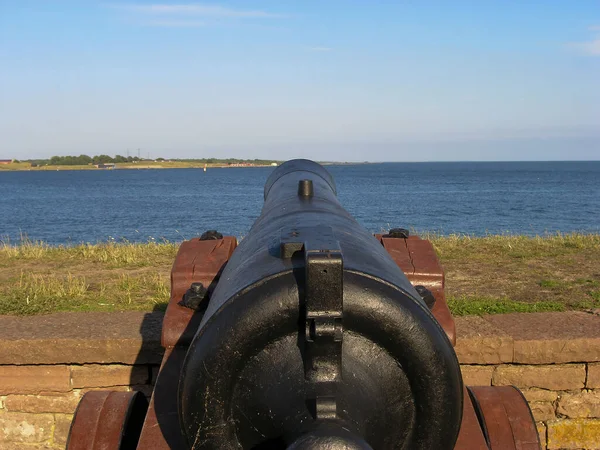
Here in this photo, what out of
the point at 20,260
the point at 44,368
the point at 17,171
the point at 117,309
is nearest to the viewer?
the point at 44,368

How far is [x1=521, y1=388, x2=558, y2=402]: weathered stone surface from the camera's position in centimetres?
473

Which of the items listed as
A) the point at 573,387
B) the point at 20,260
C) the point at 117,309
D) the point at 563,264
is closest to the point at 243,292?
the point at 573,387

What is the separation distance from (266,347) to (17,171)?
637ft

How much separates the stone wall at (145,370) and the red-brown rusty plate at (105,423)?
43.4 inches

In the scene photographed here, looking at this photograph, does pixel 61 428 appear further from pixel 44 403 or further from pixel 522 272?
pixel 522 272

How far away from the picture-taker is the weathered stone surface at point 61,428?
474cm

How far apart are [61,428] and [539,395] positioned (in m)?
3.14

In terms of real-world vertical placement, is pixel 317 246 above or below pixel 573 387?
above

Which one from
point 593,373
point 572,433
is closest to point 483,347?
point 593,373

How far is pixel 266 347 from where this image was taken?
92.3 inches

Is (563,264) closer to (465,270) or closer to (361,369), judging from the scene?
(465,270)

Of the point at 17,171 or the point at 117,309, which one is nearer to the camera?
the point at 117,309

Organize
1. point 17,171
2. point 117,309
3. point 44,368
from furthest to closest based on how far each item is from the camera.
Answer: point 17,171
point 117,309
point 44,368

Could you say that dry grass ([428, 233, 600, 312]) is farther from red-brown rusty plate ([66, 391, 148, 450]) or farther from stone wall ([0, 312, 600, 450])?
red-brown rusty plate ([66, 391, 148, 450])
